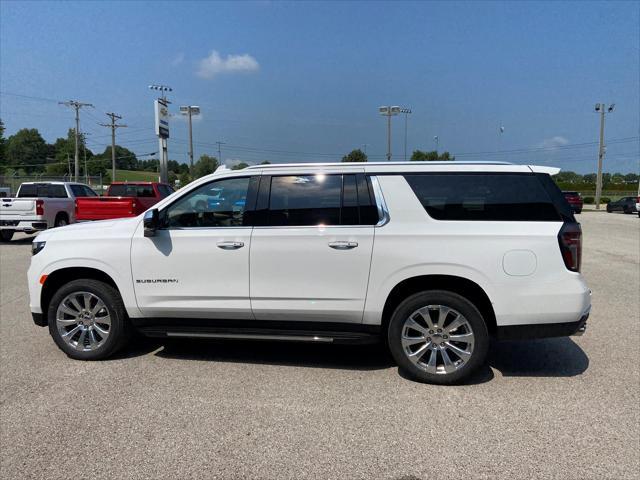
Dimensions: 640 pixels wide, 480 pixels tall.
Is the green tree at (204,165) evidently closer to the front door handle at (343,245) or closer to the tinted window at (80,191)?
the tinted window at (80,191)

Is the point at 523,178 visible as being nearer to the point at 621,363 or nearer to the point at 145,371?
the point at 621,363

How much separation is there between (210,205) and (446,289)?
7.60 feet

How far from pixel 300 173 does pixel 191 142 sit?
5513cm

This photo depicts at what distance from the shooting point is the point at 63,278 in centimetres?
467

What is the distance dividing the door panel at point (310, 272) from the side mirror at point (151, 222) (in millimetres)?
939

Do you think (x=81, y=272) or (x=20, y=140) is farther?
(x=20, y=140)

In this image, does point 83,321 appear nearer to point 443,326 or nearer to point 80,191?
point 443,326

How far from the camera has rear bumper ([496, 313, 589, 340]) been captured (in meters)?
3.88

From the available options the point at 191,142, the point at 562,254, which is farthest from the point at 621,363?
the point at 191,142

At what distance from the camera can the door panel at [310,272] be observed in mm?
4023

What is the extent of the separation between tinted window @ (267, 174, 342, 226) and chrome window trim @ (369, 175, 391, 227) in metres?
0.31

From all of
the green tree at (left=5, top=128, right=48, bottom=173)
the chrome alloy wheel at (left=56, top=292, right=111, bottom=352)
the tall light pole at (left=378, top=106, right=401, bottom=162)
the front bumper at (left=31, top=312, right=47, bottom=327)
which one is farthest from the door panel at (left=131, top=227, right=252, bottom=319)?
the green tree at (left=5, top=128, right=48, bottom=173)

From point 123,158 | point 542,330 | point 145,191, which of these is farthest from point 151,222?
point 123,158

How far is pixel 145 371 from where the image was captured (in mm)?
4332
